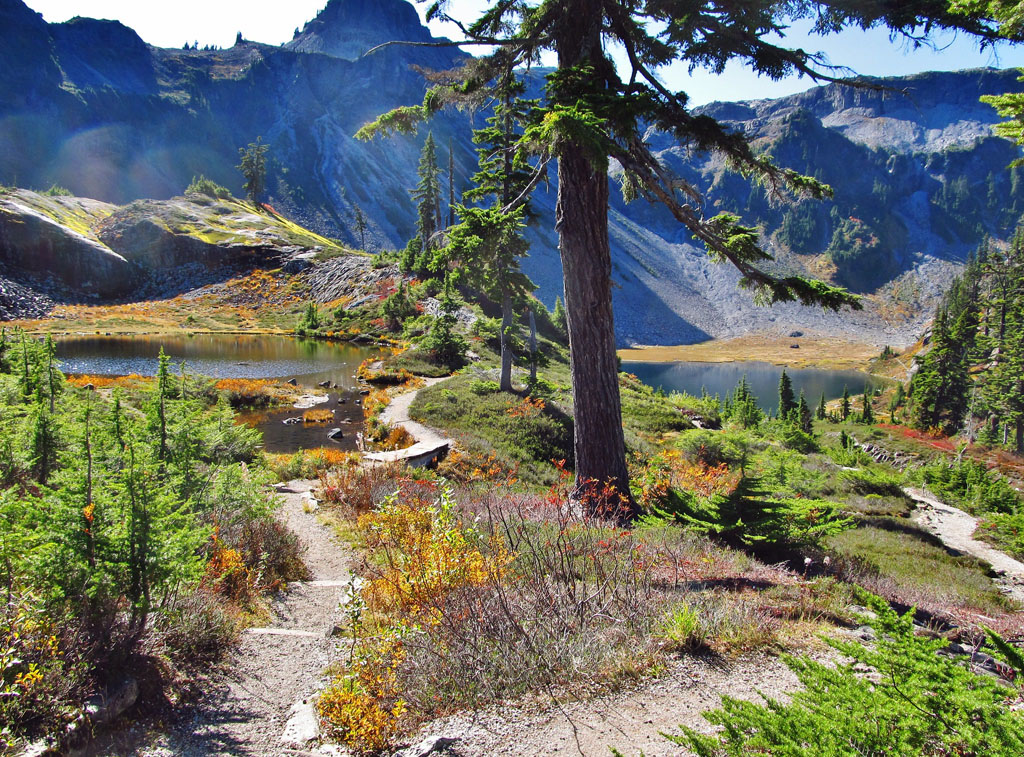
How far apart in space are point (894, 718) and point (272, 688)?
12.8ft

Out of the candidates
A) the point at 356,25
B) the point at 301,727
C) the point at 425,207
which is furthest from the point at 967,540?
the point at 356,25

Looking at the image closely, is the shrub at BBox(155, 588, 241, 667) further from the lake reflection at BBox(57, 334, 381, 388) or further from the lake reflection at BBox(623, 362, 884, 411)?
the lake reflection at BBox(623, 362, 884, 411)

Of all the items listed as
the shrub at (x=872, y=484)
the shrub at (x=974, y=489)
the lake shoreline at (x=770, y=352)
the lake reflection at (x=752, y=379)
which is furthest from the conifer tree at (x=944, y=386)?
the lake shoreline at (x=770, y=352)

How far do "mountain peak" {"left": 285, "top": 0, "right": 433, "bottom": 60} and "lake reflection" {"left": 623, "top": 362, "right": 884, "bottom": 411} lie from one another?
154862 mm

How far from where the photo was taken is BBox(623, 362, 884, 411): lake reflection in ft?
192

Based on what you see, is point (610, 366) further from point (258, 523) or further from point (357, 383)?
point (357, 383)

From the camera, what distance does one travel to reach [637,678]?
319 centimetres

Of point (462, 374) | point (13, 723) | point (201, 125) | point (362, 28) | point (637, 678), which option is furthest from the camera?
point (362, 28)

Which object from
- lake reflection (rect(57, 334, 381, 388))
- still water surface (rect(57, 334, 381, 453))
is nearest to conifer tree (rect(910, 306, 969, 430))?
lake reflection (rect(57, 334, 381, 388))

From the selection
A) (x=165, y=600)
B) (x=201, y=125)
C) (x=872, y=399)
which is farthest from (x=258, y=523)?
(x=201, y=125)

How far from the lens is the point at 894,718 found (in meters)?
1.97

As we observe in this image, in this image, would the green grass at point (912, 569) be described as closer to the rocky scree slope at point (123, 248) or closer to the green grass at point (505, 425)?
the green grass at point (505, 425)

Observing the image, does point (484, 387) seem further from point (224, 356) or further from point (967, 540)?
point (224, 356)

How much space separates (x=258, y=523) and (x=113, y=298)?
6160 centimetres
